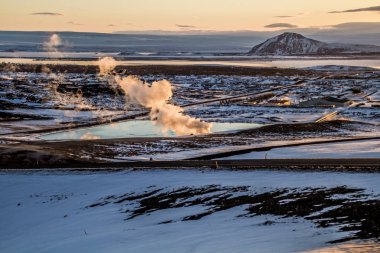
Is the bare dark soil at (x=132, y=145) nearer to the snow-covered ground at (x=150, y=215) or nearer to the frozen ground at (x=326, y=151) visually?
the frozen ground at (x=326, y=151)

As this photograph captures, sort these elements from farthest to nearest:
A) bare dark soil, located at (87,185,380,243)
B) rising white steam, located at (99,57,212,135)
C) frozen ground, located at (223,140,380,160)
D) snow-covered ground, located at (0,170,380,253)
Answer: rising white steam, located at (99,57,212,135), frozen ground, located at (223,140,380,160), bare dark soil, located at (87,185,380,243), snow-covered ground, located at (0,170,380,253)

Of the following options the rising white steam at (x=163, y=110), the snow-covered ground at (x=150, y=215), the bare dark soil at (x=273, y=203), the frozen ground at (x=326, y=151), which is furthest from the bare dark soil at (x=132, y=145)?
the bare dark soil at (x=273, y=203)

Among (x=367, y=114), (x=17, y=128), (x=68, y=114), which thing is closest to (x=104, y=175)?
(x=17, y=128)

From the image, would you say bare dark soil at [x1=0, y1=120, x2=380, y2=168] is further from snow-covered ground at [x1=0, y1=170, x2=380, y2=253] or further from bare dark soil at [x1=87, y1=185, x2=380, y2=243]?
bare dark soil at [x1=87, y1=185, x2=380, y2=243]

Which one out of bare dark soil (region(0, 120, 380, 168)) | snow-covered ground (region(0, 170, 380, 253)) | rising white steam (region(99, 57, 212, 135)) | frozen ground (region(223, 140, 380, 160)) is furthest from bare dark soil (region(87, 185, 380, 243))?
rising white steam (region(99, 57, 212, 135))

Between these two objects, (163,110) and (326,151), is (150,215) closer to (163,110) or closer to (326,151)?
(326,151)
